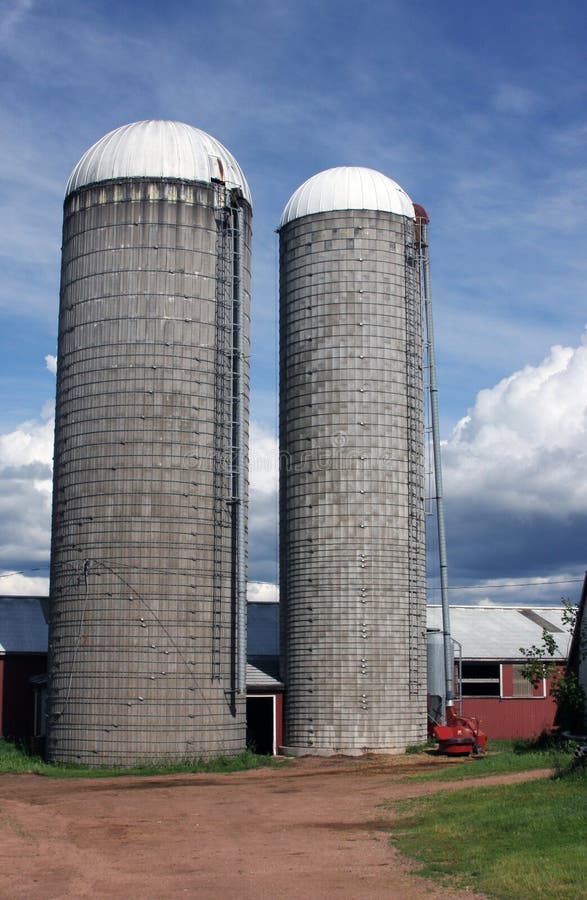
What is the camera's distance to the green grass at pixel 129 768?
3622cm

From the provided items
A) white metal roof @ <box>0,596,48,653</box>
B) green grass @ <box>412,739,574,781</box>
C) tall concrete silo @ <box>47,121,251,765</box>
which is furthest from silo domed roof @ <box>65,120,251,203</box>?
green grass @ <box>412,739,574,781</box>

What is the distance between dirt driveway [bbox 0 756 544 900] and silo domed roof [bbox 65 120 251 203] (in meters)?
21.7

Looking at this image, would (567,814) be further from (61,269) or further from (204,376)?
(61,269)

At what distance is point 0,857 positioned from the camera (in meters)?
21.8

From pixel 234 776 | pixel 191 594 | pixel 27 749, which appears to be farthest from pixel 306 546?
pixel 27 749

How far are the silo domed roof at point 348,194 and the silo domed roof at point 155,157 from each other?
5.03m

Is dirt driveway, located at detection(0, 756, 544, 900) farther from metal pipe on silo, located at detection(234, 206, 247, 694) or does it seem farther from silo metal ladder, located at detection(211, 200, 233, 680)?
silo metal ladder, located at detection(211, 200, 233, 680)

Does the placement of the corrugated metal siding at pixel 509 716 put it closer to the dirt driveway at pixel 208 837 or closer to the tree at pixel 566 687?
the tree at pixel 566 687

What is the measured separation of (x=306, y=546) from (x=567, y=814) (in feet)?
77.0

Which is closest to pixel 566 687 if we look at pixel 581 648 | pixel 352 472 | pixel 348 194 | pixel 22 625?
pixel 581 648

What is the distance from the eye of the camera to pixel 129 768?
120 feet

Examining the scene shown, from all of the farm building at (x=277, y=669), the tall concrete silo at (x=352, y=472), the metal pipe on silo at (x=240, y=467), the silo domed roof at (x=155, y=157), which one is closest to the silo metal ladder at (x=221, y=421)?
the metal pipe on silo at (x=240, y=467)

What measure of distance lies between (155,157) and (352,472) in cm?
1436

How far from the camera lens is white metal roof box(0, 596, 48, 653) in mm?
46250
